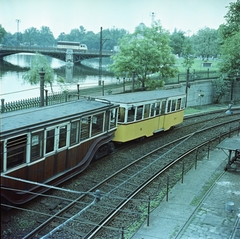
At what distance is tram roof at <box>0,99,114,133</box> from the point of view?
1049 cm

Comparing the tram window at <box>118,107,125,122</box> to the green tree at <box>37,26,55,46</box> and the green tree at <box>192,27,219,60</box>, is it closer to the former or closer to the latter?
the green tree at <box>37,26,55,46</box>

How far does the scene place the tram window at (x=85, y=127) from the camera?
13328 millimetres

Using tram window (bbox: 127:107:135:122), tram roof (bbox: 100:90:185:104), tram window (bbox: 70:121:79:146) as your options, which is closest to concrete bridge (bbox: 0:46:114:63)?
tram roof (bbox: 100:90:185:104)

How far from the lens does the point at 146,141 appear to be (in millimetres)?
19594

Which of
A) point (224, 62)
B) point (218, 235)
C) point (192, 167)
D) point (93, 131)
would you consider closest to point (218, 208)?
point (218, 235)

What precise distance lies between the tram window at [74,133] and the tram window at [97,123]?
1.32 m

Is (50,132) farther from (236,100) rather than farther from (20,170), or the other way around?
(236,100)

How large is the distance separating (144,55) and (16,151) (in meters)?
19.6

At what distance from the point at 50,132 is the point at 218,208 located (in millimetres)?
5964

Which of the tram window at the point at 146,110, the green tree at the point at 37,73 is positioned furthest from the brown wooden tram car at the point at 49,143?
the green tree at the point at 37,73

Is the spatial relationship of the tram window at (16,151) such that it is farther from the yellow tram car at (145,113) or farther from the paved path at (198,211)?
the yellow tram car at (145,113)

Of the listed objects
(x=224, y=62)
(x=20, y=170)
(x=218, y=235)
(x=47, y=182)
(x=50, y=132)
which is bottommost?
(x=218, y=235)

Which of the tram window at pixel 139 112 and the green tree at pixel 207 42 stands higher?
the green tree at pixel 207 42

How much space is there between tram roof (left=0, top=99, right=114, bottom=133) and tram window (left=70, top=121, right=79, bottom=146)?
1.07 feet
